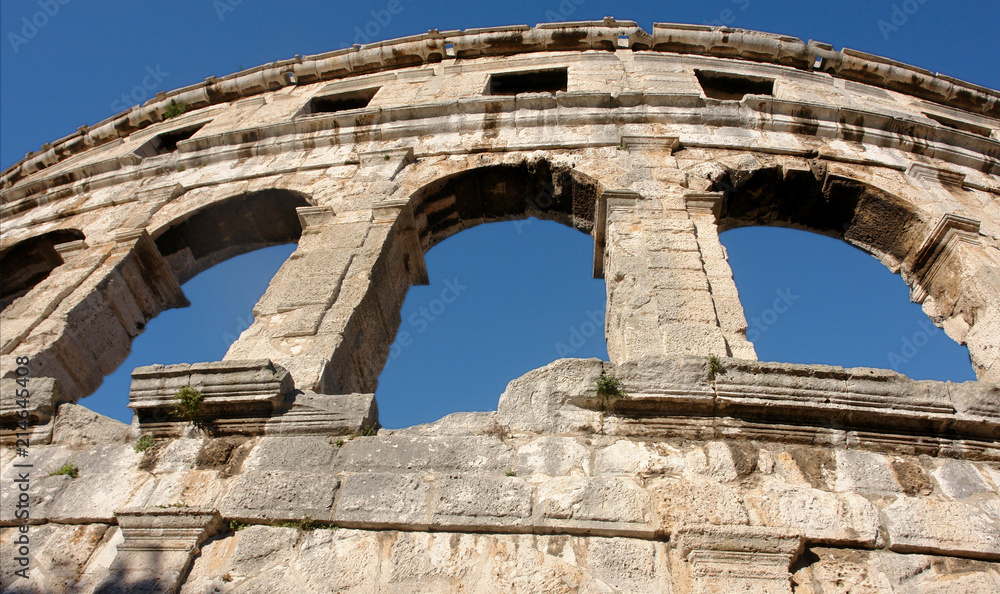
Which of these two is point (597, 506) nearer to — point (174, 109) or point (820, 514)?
point (820, 514)

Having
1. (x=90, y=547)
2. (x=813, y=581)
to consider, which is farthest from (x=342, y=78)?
(x=813, y=581)

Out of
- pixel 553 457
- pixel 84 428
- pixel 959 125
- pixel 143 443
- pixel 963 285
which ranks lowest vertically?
pixel 553 457

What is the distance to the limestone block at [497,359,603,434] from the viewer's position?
347 centimetres

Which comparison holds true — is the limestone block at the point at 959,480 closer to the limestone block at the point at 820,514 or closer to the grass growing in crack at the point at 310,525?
the limestone block at the point at 820,514

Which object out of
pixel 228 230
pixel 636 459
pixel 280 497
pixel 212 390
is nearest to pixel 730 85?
pixel 228 230

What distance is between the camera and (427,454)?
3.32 meters

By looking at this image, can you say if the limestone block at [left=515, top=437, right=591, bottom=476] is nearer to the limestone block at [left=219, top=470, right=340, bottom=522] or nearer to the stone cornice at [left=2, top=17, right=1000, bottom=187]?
the limestone block at [left=219, top=470, right=340, bottom=522]

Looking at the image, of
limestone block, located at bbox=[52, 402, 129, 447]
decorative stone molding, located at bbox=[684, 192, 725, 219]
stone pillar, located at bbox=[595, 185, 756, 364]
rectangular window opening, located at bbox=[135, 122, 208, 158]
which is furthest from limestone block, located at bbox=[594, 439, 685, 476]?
rectangular window opening, located at bbox=[135, 122, 208, 158]

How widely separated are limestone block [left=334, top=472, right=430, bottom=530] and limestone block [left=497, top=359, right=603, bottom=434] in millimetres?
626

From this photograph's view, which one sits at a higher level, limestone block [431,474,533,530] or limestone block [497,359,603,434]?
limestone block [497,359,603,434]

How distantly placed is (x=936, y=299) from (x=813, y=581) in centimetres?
420

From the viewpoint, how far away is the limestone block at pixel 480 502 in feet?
9.78

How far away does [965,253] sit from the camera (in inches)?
221

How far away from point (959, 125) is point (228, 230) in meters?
9.79
